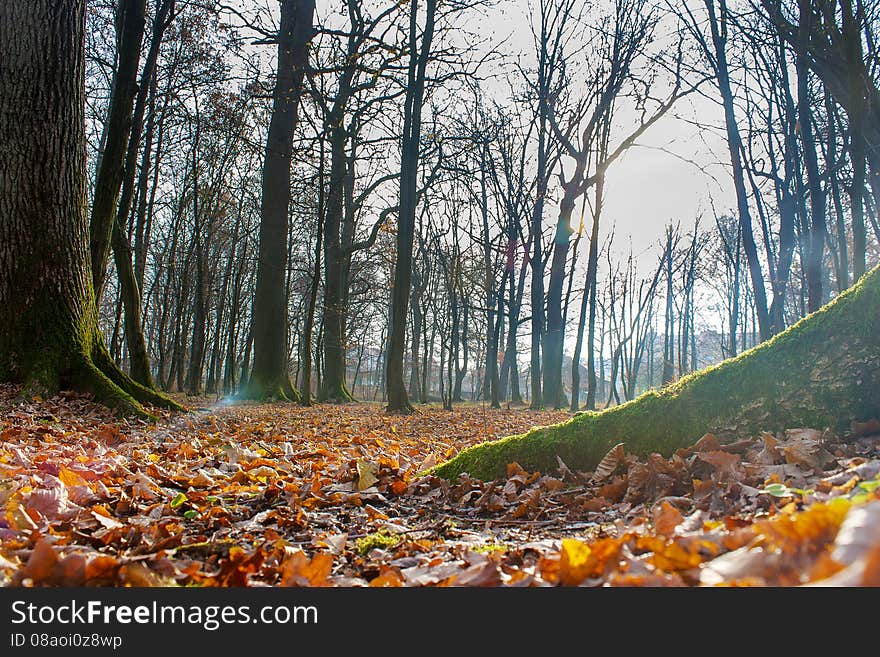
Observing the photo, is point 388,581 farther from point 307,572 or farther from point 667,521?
point 667,521

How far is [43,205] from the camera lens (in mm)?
4789

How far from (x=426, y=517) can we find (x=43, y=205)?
4773 mm

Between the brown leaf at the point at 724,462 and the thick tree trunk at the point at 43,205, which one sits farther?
the thick tree trunk at the point at 43,205

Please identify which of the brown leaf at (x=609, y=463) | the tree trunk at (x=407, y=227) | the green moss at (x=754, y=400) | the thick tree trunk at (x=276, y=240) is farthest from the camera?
the thick tree trunk at (x=276, y=240)

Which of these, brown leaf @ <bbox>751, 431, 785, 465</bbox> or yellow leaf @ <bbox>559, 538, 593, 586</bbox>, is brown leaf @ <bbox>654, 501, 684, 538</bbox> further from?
brown leaf @ <bbox>751, 431, 785, 465</bbox>

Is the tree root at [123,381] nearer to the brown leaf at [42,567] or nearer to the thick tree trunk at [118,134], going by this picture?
the thick tree trunk at [118,134]

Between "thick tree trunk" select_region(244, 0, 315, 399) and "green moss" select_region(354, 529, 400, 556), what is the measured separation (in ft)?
36.4

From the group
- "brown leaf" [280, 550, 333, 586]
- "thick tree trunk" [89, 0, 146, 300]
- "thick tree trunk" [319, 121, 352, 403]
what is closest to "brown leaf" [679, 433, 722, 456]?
"brown leaf" [280, 550, 333, 586]

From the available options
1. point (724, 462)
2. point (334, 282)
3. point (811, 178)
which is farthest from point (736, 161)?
point (334, 282)

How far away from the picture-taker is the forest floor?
1.11 metres

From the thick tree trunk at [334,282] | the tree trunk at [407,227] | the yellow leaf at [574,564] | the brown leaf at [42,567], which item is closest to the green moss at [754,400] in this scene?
the yellow leaf at [574,564]

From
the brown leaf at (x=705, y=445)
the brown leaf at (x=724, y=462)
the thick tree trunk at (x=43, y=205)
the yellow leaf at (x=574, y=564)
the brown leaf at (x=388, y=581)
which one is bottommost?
the brown leaf at (x=388, y=581)

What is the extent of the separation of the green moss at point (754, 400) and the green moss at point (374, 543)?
3.77 feet

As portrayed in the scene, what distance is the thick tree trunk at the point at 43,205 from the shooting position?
4664 mm
